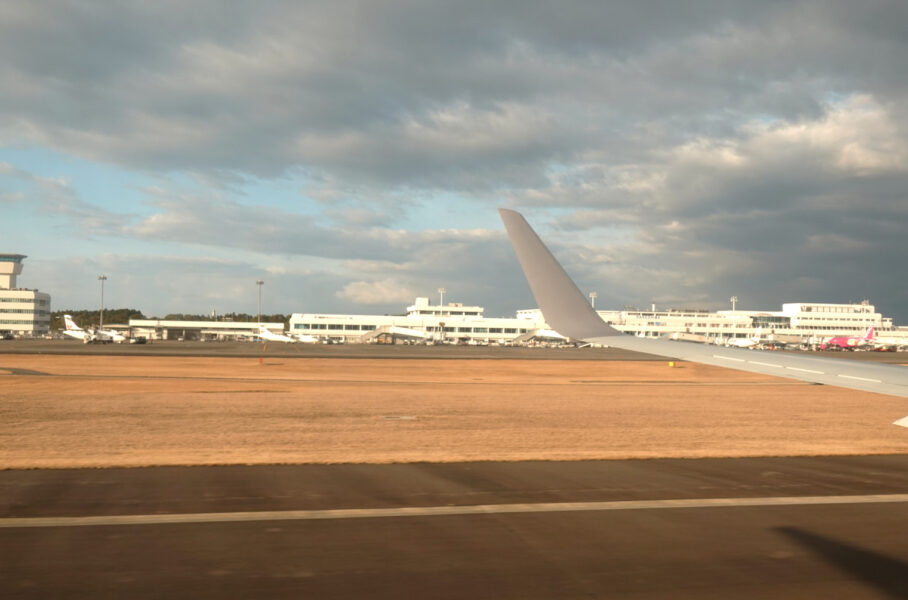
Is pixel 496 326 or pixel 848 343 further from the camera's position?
pixel 496 326

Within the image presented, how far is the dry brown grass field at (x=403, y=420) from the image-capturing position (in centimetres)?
1462

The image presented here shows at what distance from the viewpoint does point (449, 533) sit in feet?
26.7

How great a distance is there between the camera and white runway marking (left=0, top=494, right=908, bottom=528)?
27.7 feet

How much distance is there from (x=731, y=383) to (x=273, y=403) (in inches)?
1071

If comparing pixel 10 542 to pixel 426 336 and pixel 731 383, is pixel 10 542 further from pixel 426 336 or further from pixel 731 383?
pixel 426 336

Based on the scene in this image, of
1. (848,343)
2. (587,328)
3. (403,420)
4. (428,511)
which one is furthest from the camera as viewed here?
(848,343)

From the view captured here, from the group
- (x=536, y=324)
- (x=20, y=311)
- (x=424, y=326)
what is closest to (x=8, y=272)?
(x=20, y=311)

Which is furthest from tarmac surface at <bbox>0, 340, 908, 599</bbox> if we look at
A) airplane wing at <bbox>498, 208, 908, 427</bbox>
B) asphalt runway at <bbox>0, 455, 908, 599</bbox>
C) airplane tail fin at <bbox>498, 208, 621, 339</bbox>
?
airplane tail fin at <bbox>498, 208, 621, 339</bbox>

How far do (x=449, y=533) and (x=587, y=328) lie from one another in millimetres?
3482

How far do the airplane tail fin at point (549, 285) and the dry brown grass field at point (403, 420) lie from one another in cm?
552

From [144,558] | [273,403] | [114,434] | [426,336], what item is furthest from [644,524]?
[426,336]

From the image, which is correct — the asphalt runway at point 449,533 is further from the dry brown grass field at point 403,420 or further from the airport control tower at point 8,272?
the airport control tower at point 8,272

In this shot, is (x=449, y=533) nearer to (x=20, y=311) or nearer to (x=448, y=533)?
(x=448, y=533)

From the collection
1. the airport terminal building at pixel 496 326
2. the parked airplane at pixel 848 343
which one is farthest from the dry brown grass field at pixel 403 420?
the airport terminal building at pixel 496 326
